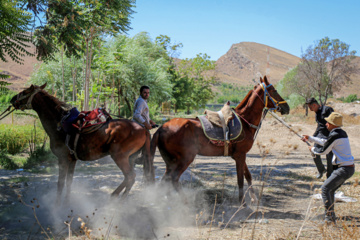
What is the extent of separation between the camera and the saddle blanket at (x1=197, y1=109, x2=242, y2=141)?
19.0ft

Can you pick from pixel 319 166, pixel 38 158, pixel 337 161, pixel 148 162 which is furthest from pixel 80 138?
pixel 319 166

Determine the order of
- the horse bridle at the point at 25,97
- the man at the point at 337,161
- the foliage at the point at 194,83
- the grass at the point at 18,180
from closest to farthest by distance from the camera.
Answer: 1. the man at the point at 337,161
2. the horse bridle at the point at 25,97
3. the grass at the point at 18,180
4. the foliage at the point at 194,83

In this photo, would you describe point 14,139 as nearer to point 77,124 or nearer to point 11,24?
point 11,24

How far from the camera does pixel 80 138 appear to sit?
545 cm

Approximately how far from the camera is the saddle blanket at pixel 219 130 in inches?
229

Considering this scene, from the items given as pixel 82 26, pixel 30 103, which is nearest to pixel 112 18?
pixel 82 26

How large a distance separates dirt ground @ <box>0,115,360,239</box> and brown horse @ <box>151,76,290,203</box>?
0.49 meters

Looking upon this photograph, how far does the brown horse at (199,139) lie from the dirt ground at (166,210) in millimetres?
492

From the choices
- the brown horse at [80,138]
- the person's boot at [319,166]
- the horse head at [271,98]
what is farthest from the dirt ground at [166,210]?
the horse head at [271,98]

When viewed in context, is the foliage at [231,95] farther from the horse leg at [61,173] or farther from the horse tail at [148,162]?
the horse leg at [61,173]

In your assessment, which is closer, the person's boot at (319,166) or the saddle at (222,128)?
the saddle at (222,128)

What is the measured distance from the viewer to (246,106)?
244 inches

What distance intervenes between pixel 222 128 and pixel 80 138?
8.88 feet

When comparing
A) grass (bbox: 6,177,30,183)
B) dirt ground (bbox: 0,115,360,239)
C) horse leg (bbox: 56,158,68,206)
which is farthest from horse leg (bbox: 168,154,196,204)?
A: grass (bbox: 6,177,30,183)
